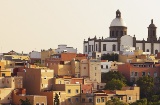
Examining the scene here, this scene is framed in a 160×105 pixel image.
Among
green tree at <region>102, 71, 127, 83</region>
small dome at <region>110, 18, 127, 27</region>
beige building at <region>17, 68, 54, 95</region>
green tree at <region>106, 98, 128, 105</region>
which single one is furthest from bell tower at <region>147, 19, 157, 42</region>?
green tree at <region>106, 98, 128, 105</region>

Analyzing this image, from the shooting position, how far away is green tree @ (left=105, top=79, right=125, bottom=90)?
2067 inches

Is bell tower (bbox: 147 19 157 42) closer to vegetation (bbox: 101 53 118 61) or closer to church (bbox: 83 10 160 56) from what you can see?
church (bbox: 83 10 160 56)

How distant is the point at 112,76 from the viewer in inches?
A: 2254

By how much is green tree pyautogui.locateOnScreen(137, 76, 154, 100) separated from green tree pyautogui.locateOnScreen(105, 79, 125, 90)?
177 cm

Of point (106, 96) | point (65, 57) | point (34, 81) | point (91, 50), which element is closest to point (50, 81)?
point (34, 81)

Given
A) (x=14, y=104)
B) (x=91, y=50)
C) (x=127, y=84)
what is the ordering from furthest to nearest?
(x=91, y=50) < (x=127, y=84) < (x=14, y=104)

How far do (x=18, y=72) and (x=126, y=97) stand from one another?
803cm

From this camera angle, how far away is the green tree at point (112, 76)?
56647mm

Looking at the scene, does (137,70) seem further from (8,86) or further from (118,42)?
(118,42)

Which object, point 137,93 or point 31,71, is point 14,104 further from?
point 137,93

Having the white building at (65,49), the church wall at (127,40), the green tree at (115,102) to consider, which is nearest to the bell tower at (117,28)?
the church wall at (127,40)

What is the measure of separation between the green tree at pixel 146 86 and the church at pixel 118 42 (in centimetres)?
2076

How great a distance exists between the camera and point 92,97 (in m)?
47.4

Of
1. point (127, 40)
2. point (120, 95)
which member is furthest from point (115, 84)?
point (127, 40)
